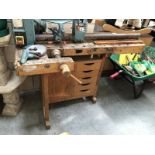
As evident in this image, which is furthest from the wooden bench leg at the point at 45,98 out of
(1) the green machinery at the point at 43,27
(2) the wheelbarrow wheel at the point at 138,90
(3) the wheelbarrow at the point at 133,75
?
(2) the wheelbarrow wheel at the point at 138,90

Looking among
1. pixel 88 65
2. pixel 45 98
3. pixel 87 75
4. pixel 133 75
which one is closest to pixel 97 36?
pixel 88 65

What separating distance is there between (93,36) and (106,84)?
992mm

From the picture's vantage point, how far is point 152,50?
2414 mm

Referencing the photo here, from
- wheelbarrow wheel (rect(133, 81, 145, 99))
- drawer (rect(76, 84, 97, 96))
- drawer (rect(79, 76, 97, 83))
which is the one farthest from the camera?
wheelbarrow wheel (rect(133, 81, 145, 99))

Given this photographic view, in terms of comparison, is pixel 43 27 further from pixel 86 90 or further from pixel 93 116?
pixel 93 116

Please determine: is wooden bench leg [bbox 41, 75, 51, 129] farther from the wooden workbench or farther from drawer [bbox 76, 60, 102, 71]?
drawer [bbox 76, 60, 102, 71]

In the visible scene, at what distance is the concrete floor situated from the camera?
6.06 ft

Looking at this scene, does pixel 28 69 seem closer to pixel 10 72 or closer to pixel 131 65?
pixel 10 72

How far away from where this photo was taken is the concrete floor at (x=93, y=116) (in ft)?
6.06

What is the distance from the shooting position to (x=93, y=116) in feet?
6.66

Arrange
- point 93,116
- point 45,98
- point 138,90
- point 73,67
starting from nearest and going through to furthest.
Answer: point 73,67, point 45,98, point 93,116, point 138,90

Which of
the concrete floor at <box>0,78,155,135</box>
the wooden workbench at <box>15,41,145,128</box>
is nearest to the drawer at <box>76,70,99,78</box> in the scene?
the wooden workbench at <box>15,41,145,128</box>
